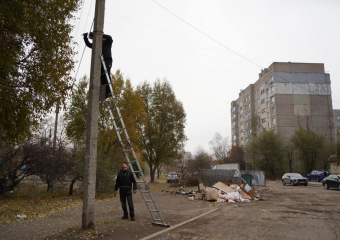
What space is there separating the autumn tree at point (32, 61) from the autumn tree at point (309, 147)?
4837 cm

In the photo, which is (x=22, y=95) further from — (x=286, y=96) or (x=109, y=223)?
(x=286, y=96)

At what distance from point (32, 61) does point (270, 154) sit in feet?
158

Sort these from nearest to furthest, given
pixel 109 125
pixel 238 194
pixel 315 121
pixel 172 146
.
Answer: pixel 238 194 → pixel 109 125 → pixel 172 146 → pixel 315 121

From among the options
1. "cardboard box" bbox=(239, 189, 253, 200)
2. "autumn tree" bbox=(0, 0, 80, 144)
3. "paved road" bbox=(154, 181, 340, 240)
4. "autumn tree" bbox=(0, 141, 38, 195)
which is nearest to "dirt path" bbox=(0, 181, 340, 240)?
"paved road" bbox=(154, 181, 340, 240)

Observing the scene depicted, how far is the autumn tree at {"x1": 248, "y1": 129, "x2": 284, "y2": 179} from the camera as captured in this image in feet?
165

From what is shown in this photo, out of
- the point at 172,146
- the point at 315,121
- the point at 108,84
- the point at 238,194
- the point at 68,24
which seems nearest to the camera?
the point at 108,84

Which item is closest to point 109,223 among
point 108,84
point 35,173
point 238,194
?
point 108,84

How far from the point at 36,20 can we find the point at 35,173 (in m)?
11.9

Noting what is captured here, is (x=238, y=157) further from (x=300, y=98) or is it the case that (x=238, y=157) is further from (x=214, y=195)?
(x=214, y=195)

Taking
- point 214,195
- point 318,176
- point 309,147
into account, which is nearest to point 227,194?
point 214,195

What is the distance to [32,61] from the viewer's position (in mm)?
8859

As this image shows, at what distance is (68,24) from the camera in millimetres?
9305

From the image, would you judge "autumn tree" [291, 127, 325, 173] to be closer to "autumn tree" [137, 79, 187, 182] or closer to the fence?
"autumn tree" [137, 79, 187, 182]

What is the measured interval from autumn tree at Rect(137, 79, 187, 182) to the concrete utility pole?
30.6 metres
